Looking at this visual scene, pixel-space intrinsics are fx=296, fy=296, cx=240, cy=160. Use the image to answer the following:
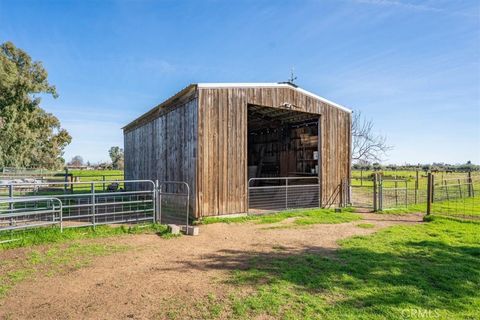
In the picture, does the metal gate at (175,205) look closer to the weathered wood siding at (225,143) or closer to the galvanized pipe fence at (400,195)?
the weathered wood siding at (225,143)

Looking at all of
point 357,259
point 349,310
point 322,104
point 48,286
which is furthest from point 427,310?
point 322,104

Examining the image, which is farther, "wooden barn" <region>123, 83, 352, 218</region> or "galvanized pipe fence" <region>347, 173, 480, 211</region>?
"galvanized pipe fence" <region>347, 173, 480, 211</region>

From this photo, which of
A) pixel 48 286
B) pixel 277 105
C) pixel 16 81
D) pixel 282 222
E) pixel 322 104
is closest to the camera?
pixel 48 286

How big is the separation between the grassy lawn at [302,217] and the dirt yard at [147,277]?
1535 mm

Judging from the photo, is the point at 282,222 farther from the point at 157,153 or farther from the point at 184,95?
the point at 157,153

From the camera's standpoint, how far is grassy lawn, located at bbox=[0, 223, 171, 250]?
6219mm

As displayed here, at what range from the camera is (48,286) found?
4.30 m

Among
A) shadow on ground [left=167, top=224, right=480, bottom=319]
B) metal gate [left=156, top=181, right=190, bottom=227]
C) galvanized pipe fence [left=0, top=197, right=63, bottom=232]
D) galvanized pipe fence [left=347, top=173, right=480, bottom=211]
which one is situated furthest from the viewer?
galvanized pipe fence [left=347, top=173, right=480, bottom=211]

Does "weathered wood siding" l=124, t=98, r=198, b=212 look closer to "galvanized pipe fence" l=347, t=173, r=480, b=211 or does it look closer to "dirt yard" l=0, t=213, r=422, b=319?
"dirt yard" l=0, t=213, r=422, b=319

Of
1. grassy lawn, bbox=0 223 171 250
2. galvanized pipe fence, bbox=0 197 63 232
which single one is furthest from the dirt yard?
galvanized pipe fence, bbox=0 197 63 232

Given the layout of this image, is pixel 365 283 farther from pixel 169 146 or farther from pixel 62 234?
pixel 169 146

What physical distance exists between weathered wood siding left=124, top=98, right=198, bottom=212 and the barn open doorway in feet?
9.48

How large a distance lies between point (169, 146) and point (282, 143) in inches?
294

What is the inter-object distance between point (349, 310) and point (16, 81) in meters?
32.8
